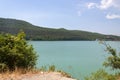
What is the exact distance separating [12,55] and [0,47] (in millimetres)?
615

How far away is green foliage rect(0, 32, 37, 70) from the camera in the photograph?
1234 centimetres

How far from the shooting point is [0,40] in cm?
1273

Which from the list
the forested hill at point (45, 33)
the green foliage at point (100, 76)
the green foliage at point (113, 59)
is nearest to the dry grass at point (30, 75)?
the green foliage at point (100, 76)

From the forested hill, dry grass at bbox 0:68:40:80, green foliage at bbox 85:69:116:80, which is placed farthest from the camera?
the forested hill

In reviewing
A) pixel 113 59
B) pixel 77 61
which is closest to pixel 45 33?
pixel 77 61

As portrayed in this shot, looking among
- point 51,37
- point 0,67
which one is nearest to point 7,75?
point 0,67

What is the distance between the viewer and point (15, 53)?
12.3 meters

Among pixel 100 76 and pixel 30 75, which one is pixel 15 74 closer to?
pixel 30 75

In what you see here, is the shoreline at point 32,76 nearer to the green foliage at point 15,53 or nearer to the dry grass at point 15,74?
the dry grass at point 15,74

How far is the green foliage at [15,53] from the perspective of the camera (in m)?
12.3

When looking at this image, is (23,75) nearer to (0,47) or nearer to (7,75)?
(7,75)

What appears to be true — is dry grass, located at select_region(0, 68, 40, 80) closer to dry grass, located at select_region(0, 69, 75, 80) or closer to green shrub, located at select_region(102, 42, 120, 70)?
dry grass, located at select_region(0, 69, 75, 80)

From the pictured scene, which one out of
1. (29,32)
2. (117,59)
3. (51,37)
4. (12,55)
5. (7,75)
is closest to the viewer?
(7,75)

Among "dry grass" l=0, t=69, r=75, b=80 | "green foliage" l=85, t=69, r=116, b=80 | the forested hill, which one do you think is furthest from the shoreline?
the forested hill
